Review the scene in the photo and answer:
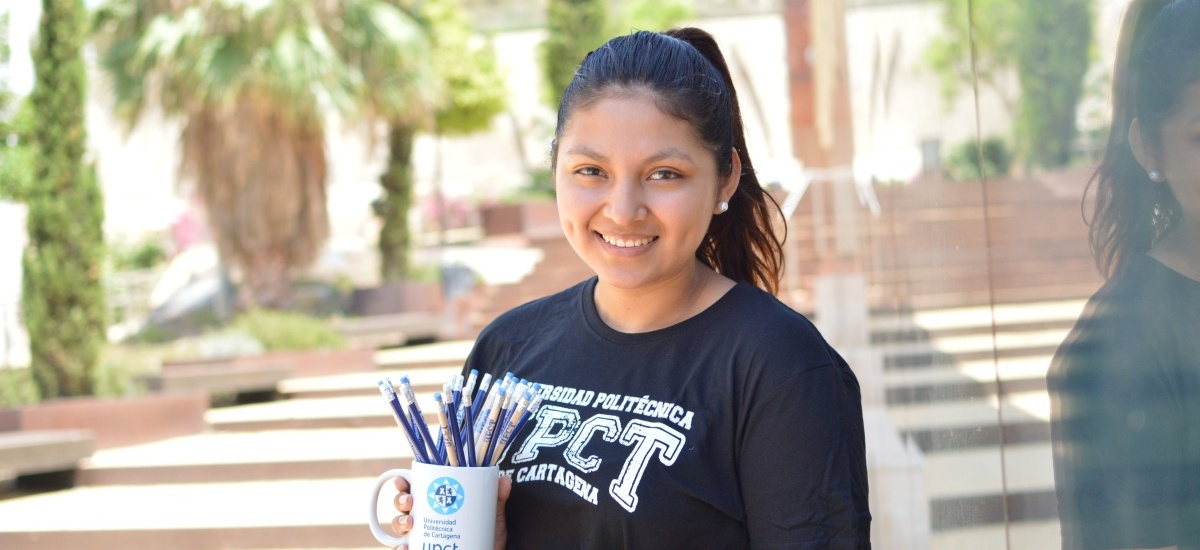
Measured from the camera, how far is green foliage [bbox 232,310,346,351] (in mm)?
10797

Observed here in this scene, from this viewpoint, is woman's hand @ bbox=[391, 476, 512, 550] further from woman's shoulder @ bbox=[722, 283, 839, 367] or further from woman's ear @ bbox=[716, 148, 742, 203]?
woman's ear @ bbox=[716, 148, 742, 203]

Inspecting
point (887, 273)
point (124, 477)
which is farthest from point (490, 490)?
point (124, 477)

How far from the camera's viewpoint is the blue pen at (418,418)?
1419 millimetres

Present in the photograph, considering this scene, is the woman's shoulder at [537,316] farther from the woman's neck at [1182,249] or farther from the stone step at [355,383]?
the stone step at [355,383]

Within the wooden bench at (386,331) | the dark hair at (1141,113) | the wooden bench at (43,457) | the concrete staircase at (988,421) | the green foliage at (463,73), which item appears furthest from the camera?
the green foliage at (463,73)

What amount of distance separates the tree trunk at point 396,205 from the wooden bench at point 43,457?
6.88 metres

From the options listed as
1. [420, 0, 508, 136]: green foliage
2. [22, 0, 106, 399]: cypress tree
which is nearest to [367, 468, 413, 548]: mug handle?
[22, 0, 106, 399]: cypress tree

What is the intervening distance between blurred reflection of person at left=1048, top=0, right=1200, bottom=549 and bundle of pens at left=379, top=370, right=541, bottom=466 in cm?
68

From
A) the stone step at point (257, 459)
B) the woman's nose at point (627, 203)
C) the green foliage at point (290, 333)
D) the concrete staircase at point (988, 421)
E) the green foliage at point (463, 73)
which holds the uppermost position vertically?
the green foliage at point (463, 73)

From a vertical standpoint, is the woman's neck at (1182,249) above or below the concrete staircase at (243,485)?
above

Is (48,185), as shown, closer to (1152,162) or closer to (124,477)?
(124,477)

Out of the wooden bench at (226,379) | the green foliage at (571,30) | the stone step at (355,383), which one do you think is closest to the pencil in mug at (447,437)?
the stone step at (355,383)

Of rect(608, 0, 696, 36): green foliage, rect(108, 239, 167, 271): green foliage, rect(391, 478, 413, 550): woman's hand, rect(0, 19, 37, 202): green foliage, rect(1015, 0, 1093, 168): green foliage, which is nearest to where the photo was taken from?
rect(1015, 0, 1093, 168): green foliage

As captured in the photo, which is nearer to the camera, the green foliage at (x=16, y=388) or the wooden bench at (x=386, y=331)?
the green foliage at (x=16, y=388)
